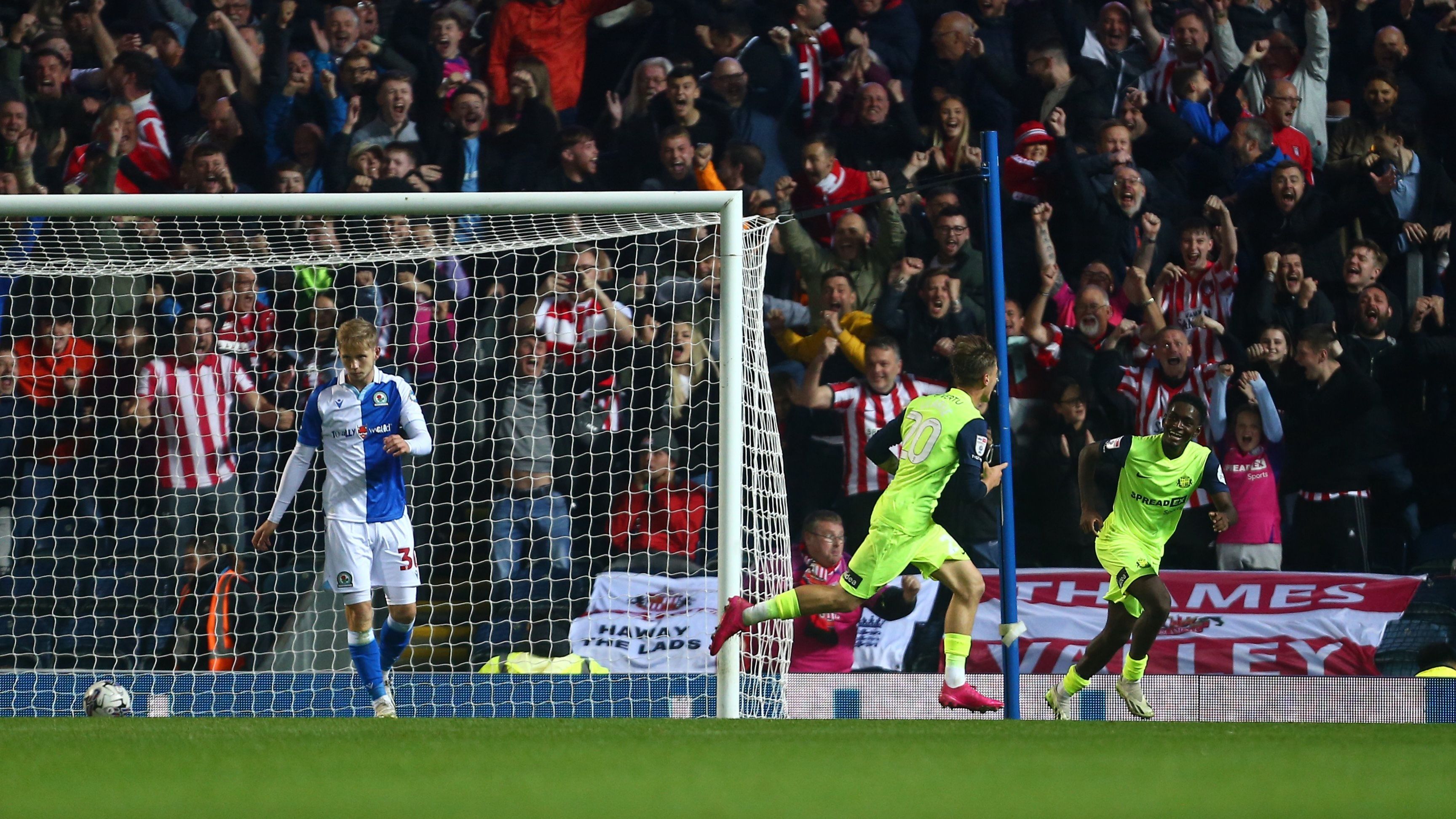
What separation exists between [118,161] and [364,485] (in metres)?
4.13

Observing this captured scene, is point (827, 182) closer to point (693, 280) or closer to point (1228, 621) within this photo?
point (693, 280)

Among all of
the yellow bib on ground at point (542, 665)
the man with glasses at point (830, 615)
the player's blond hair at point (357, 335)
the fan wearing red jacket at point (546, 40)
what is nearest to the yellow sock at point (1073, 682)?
the man with glasses at point (830, 615)

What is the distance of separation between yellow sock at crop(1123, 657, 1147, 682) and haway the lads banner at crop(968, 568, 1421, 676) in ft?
2.08

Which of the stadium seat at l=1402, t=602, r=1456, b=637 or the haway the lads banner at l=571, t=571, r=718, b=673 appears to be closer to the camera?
the haway the lads banner at l=571, t=571, r=718, b=673

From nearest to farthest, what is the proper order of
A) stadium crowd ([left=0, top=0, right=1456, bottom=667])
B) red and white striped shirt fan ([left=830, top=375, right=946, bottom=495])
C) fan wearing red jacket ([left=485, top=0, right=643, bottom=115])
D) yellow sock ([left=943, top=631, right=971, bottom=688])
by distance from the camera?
yellow sock ([left=943, top=631, right=971, bottom=688]), stadium crowd ([left=0, top=0, right=1456, bottom=667]), red and white striped shirt fan ([left=830, top=375, right=946, bottom=495]), fan wearing red jacket ([left=485, top=0, right=643, bottom=115])

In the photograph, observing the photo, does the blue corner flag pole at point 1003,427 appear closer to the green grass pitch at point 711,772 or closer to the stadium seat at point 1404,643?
the stadium seat at point 1404,643

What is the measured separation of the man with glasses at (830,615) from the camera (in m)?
7.62

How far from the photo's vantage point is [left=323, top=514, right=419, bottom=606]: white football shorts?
6.47 metres

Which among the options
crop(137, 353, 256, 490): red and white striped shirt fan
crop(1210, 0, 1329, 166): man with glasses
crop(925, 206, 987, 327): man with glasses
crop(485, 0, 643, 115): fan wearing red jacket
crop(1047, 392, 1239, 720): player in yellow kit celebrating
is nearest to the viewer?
crop(1047, 392, 1239, 720): player in yellow kit celebrating

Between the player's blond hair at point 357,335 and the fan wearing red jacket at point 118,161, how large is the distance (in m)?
3.72

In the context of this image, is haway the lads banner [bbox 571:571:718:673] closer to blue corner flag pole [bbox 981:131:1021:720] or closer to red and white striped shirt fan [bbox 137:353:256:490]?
blue corner flag pole [bbox 981:131:1021:720]

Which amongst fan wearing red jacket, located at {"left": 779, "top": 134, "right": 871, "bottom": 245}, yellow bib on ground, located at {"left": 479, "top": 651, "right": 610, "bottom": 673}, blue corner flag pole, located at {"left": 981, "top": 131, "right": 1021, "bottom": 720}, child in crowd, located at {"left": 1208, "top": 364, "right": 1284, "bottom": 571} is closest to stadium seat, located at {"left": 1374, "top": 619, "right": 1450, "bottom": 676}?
child in crowd, located at {"left": 1208, "top": 364, "right": 1284, "bottom": 571}

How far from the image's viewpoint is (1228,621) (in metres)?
7.54

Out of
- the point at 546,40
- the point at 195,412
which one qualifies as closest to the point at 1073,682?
the point at 195,412
